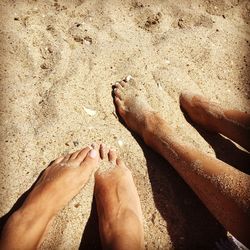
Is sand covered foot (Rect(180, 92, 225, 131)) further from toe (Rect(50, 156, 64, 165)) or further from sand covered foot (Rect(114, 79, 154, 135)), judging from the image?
toe (Rect(50, 156, 64, 165))

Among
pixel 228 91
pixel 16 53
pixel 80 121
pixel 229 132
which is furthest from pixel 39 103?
pixel 228 91

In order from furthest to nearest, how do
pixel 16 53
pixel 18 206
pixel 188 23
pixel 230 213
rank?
pixel 188 23 < pixel 16 53 < pixel 18 206 < pixel 230 213

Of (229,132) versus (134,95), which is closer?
(229,132)

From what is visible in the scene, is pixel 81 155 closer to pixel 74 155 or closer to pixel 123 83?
pixel 74 155

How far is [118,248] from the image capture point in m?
1.47

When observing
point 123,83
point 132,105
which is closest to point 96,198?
point 132,105

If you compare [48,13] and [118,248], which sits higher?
[48,13]

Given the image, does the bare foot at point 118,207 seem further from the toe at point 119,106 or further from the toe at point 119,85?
the toe at point 119,85

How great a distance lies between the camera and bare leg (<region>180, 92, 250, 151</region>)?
6.03 feet

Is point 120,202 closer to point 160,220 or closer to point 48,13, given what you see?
point 160,220

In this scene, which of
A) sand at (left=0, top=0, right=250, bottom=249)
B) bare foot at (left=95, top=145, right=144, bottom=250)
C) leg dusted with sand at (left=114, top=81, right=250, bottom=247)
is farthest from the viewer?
sand at (left=0, top=0, right=250, bottom=249)

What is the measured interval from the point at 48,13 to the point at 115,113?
36.7 inches

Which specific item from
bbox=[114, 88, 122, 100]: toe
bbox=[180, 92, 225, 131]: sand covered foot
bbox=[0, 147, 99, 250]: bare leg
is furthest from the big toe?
bbox=[180, 92, 225, 131]: sand covered foot

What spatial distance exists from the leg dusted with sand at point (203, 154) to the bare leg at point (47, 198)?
40 centimetres
